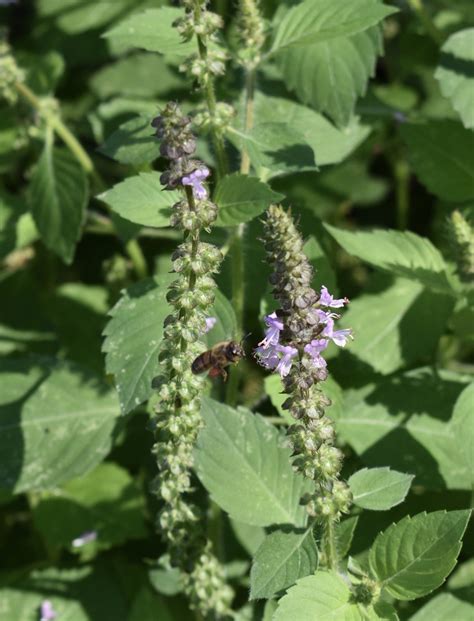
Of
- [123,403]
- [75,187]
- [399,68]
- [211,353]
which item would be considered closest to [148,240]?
[75,187]

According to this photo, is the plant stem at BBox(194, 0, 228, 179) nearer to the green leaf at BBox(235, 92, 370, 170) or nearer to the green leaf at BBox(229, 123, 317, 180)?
the green leaf at BBox(229, 123, 317, 180)

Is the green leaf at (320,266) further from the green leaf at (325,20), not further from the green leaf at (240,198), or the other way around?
the green leaf at (325,20)

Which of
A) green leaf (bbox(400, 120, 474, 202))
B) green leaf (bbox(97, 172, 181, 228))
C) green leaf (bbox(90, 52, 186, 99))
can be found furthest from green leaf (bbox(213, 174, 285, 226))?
green leaf (bbox(90, 52, 186, 99))

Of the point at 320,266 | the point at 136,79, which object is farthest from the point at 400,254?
the point at 136,79

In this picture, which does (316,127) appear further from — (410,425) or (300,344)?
(300,344)

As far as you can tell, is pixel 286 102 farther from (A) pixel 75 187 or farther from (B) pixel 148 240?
(B) pixel 148 240

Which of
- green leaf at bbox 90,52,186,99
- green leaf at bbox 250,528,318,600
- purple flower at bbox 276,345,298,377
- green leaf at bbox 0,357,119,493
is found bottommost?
green leaf at bbox 0,357,119,493
